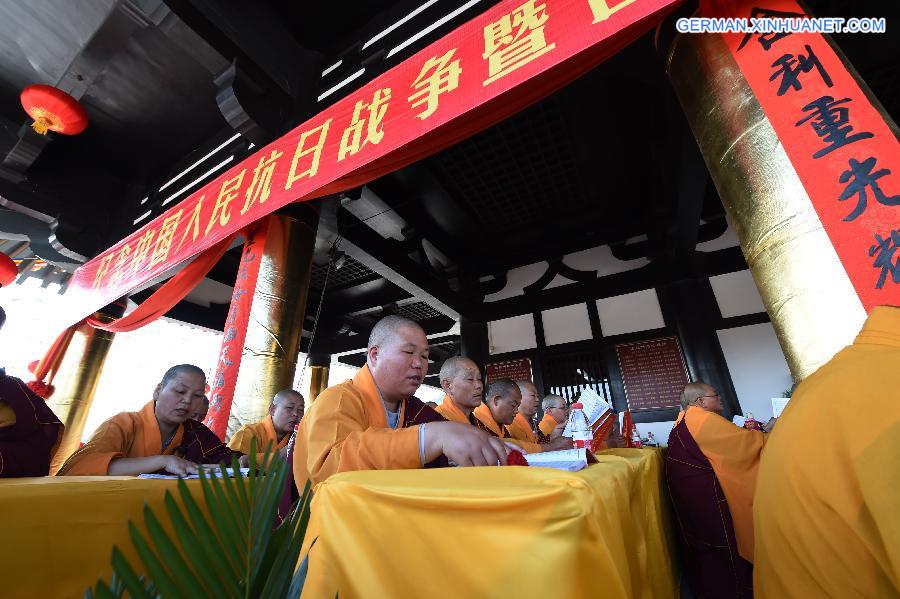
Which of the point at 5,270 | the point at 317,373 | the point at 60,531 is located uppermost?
the point at 5,270

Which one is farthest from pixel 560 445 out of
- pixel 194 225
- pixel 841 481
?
pixel 194 225

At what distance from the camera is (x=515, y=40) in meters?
2.36

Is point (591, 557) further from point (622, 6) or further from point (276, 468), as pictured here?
point (622, 6)

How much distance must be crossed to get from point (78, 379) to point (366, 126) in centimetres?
578

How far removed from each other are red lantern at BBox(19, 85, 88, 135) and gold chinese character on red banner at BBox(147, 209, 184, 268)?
1.27 m

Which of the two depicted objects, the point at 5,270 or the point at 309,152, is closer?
the point at 309,152

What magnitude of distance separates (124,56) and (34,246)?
11.1 feet

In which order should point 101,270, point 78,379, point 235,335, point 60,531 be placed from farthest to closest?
point 78,379 < point 101,270 < point 235,335 < point 60,531

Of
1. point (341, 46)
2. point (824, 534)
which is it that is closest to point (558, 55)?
point (824, 534)

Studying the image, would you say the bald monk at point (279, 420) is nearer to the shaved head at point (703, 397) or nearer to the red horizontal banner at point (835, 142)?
the shaved head at point (703, 397)

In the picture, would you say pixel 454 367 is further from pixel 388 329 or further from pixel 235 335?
pixel 235 335

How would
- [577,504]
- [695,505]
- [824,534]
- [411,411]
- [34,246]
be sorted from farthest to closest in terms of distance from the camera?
[34,246]
[695,505]
[411,411]
[824,534]
[577,504]

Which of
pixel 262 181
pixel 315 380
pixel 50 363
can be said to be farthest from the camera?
pixel 315 380

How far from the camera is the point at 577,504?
0.53 metres
